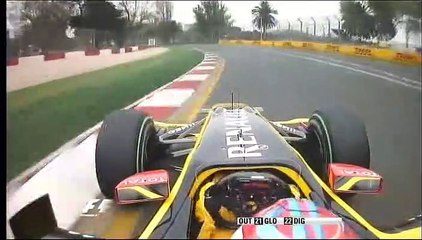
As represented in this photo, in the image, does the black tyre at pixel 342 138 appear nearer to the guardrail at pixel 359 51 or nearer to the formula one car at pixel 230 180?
the formula one car at pixel 230 180

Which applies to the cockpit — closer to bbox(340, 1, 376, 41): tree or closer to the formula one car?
the formula one car

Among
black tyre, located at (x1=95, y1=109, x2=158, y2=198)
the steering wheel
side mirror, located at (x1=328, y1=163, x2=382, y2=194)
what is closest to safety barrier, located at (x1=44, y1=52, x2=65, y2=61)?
black tyre, located at (x1=95, y1=109, x2=158, y2=198)

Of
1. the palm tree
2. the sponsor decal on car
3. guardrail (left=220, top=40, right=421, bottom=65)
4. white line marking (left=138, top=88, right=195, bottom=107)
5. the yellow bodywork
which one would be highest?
the palm tree

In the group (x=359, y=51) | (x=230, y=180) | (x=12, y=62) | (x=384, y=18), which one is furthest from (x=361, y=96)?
(x=12, y=62)

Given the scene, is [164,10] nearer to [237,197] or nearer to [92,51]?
[92,51]

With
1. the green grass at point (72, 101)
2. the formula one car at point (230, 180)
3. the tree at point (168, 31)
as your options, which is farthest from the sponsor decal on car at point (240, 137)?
the tree at point (168, 31)

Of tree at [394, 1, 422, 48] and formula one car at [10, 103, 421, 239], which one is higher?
tree at [394, 1, 422, 48]
